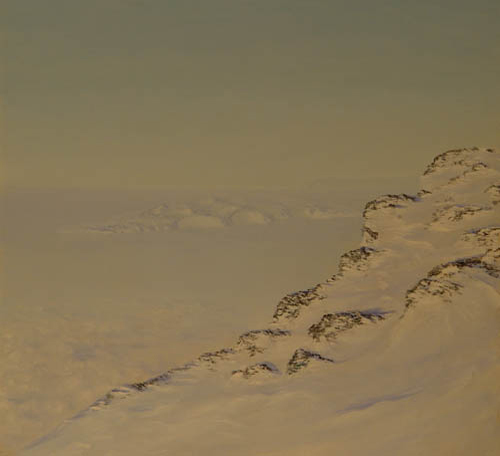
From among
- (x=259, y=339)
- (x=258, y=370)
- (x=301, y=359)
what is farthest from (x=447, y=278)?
(x=259, y=339)

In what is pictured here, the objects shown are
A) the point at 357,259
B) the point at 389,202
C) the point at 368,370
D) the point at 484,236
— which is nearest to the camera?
the point at 368,370

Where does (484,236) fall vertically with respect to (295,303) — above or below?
below

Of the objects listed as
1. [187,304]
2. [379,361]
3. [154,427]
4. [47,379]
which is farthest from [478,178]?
[187,304]

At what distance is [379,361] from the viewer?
31141 millimetres

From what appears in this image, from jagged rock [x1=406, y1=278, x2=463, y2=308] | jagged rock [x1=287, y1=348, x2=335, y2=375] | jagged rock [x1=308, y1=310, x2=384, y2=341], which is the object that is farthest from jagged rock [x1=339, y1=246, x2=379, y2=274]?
jagged rock [x1=287, y1=348, x2=335, y2=375]

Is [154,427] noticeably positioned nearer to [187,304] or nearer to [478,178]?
[478,178]

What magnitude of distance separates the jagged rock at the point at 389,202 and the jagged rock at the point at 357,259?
4946 mm

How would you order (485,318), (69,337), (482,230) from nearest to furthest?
(485,318), (482,230), (69,337)

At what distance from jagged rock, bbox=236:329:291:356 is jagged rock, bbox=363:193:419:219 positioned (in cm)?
1359

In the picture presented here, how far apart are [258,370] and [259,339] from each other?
170 inches

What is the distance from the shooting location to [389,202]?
158ft

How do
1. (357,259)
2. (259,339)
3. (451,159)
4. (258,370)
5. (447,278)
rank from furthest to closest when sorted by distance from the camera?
(451,159), (357,259), (259,339), (258,370), (447,278)

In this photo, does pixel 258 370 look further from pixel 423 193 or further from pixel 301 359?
pixel 423 193

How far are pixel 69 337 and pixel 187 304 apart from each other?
4522 cm
